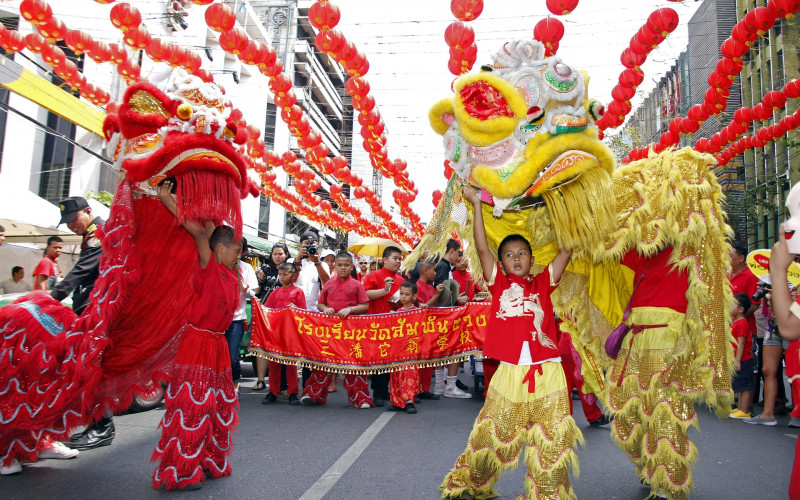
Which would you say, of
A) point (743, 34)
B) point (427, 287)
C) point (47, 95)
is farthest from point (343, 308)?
point (47, 95)

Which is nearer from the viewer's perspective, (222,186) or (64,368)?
(64,368)

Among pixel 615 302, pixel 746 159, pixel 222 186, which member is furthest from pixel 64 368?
pixel 746 159

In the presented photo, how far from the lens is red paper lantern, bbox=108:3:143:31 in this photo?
26.1 feet

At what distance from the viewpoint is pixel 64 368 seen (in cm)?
340

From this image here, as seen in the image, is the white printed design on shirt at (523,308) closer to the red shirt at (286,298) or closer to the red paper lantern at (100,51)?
the red shirt at (286,298)

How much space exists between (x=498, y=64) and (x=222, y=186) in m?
1.90

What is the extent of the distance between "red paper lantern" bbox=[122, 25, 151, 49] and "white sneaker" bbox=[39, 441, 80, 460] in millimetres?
6766

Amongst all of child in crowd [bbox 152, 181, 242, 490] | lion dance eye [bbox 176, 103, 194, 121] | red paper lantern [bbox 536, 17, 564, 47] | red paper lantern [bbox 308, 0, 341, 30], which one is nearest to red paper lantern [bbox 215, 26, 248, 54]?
red paper lantern [bbox 308, 0, 341, 30]

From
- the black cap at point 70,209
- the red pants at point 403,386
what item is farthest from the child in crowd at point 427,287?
the black cap at point 70,209

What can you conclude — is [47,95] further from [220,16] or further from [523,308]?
[523,308]

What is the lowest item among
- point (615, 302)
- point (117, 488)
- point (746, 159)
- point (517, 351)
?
point (117, 488)

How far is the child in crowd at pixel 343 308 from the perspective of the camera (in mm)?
6438

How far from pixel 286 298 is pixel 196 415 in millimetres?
3505

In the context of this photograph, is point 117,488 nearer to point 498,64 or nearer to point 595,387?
point 595,387
